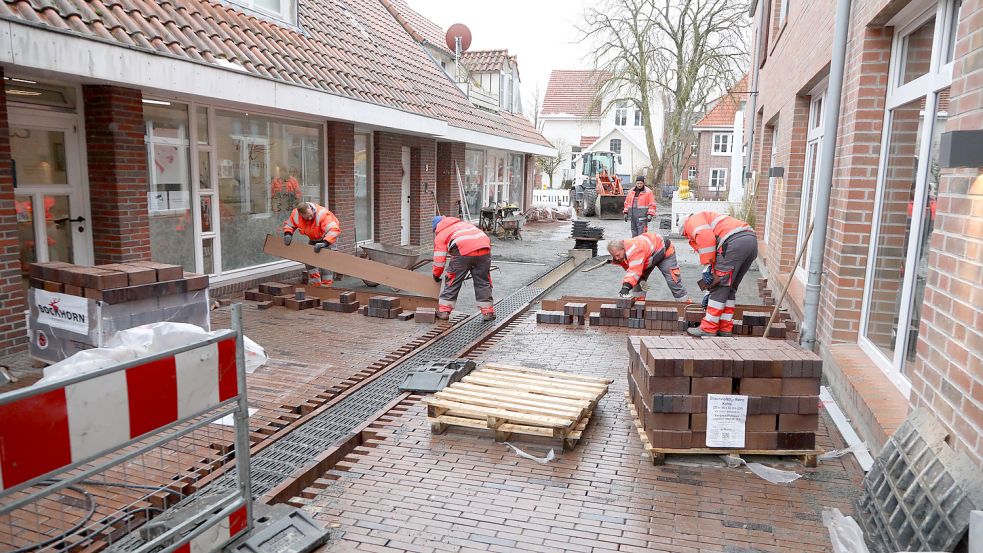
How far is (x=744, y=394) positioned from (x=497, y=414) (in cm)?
171

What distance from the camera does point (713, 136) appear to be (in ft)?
155

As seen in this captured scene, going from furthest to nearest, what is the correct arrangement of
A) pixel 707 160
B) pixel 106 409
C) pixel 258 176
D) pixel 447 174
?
1. pixel 707 160
2. pixel 447 174
3. pixel 258 176
4. pixel 106 409

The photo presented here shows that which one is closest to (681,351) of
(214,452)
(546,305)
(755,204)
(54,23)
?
(214,452)

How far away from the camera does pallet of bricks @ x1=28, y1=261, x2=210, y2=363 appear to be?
5.47 metres

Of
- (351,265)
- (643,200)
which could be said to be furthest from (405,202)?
(351,265)

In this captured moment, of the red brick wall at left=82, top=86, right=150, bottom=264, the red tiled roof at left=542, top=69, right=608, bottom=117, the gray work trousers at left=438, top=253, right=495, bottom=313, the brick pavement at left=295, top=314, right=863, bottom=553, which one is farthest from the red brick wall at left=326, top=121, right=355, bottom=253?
the red tiled roof at left=542, top=69, right=608, bottom=117

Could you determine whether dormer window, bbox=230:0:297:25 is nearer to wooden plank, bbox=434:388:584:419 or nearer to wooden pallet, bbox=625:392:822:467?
wooden plank, bbox=434:388:584:419

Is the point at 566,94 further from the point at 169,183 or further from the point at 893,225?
the point at 893,225

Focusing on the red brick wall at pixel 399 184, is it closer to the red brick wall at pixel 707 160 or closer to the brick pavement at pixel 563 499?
the brick pavement at pixel 563 499

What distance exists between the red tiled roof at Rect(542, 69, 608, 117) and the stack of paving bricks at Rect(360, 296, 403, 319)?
1831 inches

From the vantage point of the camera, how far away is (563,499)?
3955mm

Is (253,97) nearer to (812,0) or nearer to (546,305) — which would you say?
(546,305)

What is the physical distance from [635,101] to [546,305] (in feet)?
93.5

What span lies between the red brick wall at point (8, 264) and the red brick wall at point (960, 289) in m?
7.27
